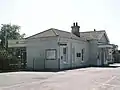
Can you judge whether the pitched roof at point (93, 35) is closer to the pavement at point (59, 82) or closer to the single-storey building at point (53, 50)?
the single-storey building at point (53, 50)

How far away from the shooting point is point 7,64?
2684 centimetres

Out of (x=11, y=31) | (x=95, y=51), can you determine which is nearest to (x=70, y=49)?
(x=95, y=51)

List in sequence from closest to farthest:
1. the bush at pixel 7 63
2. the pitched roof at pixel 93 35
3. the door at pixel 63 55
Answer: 1. the bush at pixel 7 63
2. the door at pixel 63 55
3. the pitched roof at pixel 93 35

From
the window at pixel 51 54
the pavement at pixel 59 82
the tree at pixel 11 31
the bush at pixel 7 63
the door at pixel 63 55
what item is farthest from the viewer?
the tree at pixel 11 31

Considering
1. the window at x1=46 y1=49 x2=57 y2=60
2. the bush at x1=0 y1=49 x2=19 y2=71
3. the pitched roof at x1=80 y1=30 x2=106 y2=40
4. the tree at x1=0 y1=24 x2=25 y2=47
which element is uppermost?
the tree at x1=0 y1=24 x2=25 y2=47

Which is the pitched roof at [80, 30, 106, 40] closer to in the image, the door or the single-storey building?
the single-storey building

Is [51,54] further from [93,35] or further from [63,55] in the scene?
[93,35]

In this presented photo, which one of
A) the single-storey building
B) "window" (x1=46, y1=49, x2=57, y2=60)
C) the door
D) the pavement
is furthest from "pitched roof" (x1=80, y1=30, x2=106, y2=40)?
the pavement

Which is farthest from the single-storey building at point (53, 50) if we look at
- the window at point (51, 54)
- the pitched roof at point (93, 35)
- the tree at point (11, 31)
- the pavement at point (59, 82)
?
the tree at point (11, 31)

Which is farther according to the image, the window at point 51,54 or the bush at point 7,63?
the window at point 51,54

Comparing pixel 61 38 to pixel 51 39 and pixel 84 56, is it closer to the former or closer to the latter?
pixel 51 39

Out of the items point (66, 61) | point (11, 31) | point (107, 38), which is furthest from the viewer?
point (11, 31)

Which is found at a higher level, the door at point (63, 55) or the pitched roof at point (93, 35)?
the pitched roof at point (93, 35)

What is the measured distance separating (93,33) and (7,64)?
1831 cm
